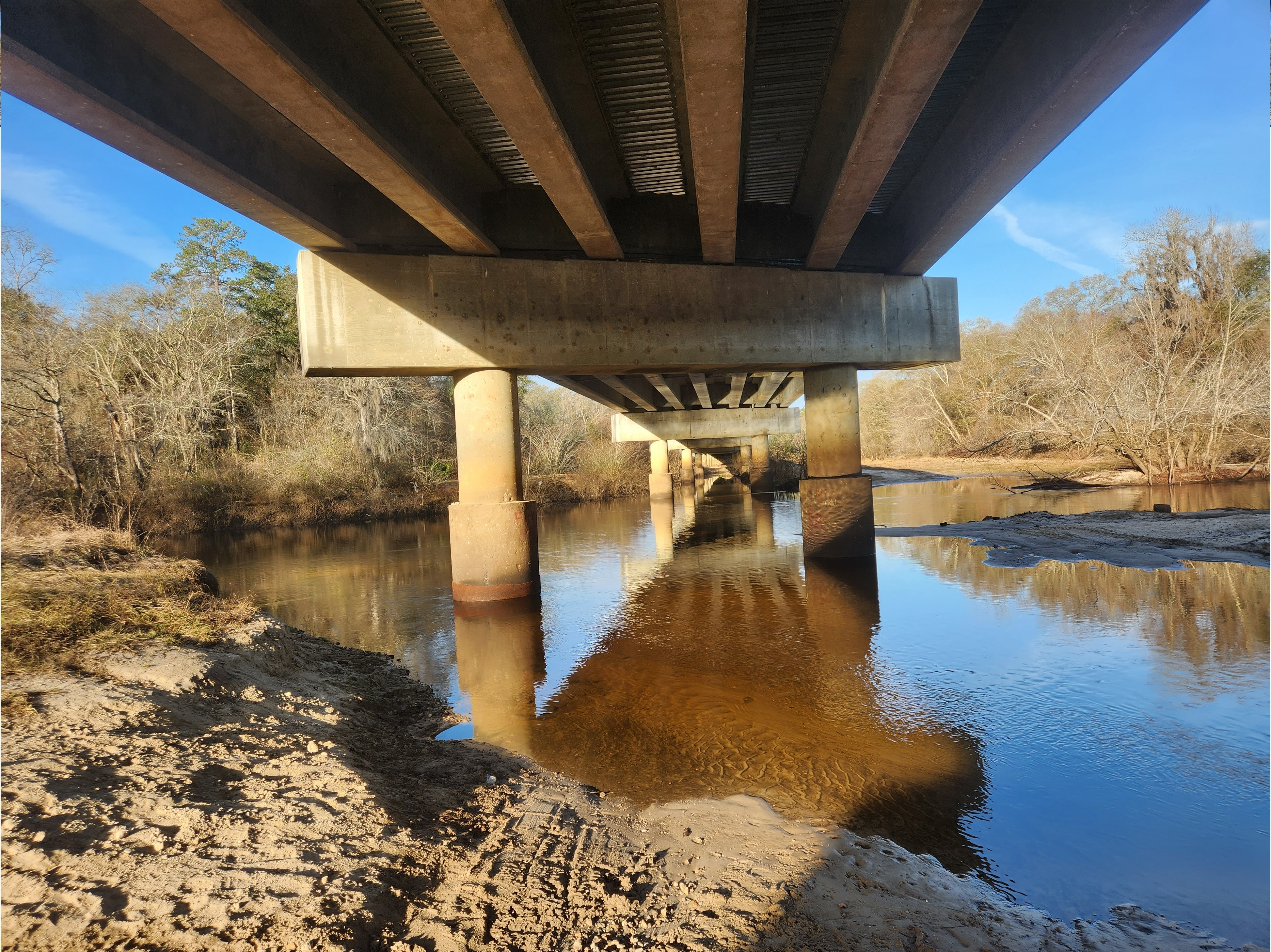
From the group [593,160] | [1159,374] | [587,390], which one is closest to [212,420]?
[587,390]

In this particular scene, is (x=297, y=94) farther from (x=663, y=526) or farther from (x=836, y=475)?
(x=663, y=526)

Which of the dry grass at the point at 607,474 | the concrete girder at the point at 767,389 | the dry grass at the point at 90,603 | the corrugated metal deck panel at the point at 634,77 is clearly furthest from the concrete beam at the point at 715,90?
the dry grass at the point at 607,474

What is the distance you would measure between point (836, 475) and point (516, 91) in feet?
27.5

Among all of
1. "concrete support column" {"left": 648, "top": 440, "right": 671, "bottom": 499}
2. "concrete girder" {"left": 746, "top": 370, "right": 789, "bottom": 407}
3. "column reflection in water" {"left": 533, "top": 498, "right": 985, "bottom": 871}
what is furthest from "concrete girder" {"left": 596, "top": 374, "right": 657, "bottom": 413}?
"column reflection in water" {"left": 533, "top": 498, "right": 985, "bottom": 871}

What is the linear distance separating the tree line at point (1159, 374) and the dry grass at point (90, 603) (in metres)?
23.0

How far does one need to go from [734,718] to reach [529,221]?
722 cm

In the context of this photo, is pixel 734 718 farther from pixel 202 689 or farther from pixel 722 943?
pixel 202 689

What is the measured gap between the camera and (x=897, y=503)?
2317 cm

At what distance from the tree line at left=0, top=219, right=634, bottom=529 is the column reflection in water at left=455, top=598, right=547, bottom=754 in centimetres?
689

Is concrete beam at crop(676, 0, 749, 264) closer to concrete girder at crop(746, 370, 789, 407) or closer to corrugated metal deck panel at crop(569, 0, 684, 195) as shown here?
corrugated metal deck panel at crop(569, 0, 684, 195)

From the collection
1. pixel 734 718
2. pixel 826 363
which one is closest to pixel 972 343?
pixel 826 363

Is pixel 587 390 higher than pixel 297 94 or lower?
lower

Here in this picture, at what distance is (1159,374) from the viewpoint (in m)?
22.2

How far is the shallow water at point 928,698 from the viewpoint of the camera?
3.38m
